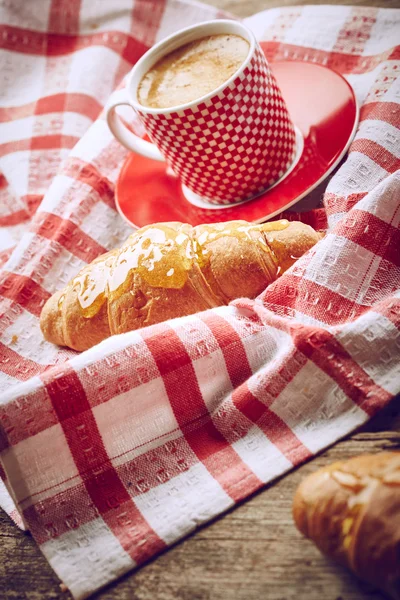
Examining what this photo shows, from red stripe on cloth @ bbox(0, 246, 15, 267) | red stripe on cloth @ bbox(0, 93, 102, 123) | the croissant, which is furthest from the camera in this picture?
red stripe on cloth @ bbox(0, 93, 102, 123)

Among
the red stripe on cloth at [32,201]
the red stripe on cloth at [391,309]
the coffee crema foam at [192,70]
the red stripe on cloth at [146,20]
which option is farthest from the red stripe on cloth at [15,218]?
the red stripe on cloth at [391,309]

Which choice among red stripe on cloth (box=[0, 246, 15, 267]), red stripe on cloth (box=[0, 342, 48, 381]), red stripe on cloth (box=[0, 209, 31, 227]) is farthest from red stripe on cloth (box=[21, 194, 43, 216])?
red stripe on cloth (box=[0, 342, 48, 381])

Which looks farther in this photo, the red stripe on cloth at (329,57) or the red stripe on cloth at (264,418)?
the red stripe on cloth at (329,57)

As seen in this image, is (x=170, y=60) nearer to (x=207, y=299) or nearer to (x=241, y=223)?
(x=241, y=223)

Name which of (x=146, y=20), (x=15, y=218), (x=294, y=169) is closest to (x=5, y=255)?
(x=15, y=218)

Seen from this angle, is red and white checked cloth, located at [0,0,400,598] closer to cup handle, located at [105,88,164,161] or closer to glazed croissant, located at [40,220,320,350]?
glazed croissant, located at [40,220,320,350]

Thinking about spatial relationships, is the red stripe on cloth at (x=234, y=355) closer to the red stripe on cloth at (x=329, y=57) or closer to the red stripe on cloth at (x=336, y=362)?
the red stripe on cloth at (x=336, y=362)

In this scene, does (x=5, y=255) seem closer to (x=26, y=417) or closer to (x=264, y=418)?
(x=26, y=417)
